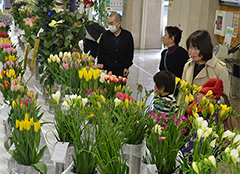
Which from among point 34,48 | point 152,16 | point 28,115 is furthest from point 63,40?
point 152,16

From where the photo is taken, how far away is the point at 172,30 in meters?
3.44

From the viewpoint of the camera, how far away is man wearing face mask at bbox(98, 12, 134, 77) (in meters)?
3.82

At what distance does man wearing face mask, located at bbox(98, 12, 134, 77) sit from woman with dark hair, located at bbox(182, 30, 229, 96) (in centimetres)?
133

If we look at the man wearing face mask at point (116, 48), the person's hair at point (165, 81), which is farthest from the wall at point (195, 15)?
the person's hair at point (165, 81)

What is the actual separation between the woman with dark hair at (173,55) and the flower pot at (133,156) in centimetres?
194

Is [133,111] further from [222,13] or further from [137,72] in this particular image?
[137,72]

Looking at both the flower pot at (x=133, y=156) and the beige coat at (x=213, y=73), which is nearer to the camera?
the flower pot at (x=133, y=156)

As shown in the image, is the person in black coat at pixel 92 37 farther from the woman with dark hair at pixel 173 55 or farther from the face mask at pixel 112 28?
the woman with dark hair at pixel 173 55

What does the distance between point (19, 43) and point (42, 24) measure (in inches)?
55.8

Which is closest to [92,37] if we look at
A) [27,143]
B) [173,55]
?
[173,55]

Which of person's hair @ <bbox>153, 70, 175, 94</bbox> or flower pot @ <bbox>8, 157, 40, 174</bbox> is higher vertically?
person's hair @ <bbox>153, 70, 175, 94</bbox>

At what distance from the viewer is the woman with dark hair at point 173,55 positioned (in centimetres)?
337

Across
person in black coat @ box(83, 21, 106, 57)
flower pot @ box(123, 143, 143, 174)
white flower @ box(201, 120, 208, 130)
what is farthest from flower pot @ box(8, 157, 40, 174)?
person in black coat @ box(83, 21, 106, 57)

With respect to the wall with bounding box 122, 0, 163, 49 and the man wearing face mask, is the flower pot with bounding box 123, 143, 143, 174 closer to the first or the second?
the man wearing face mask
